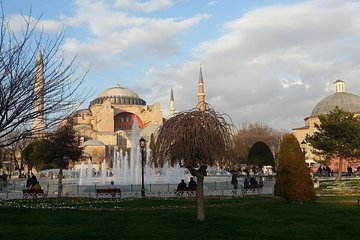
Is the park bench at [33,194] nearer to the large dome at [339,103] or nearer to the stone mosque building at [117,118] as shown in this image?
the large dome at [339,103]

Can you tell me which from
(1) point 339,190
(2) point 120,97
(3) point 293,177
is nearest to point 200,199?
(3) point 293,177

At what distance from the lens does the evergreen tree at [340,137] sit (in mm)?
31938

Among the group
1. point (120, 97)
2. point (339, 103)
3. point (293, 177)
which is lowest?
point (293, 177)

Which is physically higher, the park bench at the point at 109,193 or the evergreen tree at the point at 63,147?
the evergreen tree at the point at 63,147

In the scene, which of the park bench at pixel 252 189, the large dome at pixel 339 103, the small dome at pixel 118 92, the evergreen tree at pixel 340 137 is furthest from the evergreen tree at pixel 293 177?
the small dome at pixel 118 92

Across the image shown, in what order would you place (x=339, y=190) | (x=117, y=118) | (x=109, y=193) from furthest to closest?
(x=117, y=118)
(x=339, y=190)
(x=109, y=193)

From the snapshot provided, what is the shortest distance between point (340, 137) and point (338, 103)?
3864 centimetres

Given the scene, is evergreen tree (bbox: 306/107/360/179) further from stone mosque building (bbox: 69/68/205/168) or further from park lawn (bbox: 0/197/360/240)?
stone mosque building (bbox: 69/68/205/168)

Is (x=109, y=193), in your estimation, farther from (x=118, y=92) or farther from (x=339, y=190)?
(x=118, y=92)

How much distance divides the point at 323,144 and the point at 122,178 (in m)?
14.8

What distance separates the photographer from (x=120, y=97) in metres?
106

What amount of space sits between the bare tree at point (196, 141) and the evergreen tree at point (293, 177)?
5.64 metres

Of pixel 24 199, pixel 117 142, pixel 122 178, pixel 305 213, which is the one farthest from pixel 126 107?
pixel 305 213

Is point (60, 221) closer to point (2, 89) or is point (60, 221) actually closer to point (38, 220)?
point (38, 220)
